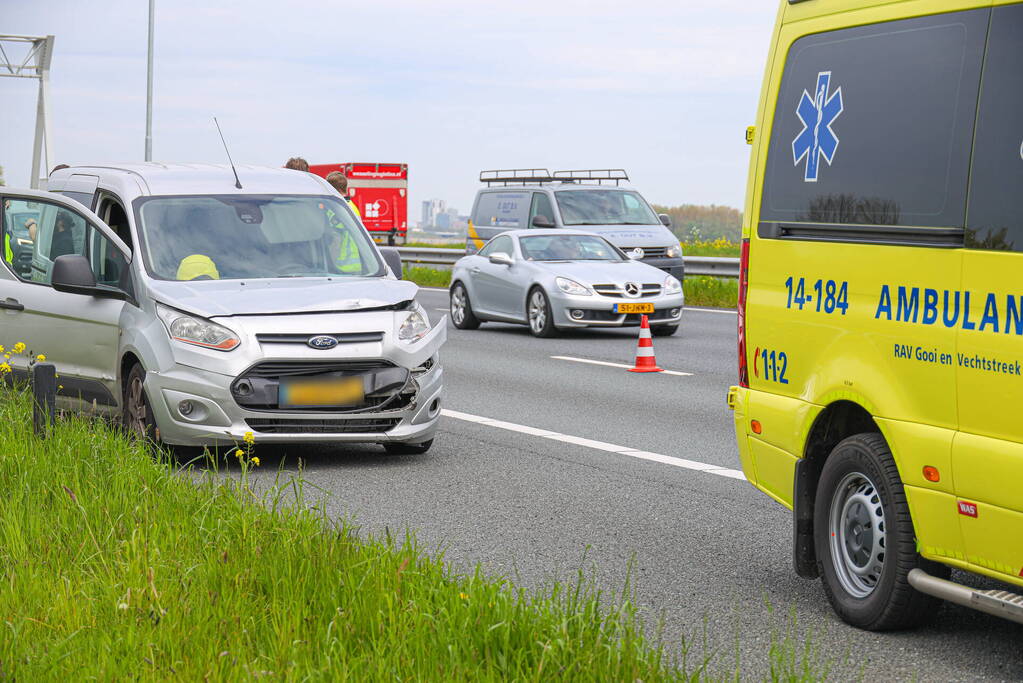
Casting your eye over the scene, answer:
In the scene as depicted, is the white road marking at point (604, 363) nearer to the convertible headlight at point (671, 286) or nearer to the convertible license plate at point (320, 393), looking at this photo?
the convertible headlight at point (671, 286)

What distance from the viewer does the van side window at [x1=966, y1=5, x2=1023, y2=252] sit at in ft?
14.9

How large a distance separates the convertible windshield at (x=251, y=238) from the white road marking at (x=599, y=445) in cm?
172

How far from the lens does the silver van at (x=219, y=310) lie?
855 cm

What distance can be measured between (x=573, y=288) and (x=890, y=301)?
13855 mm

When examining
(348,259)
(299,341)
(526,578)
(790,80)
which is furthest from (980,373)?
(348,259)

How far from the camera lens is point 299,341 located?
8602mm

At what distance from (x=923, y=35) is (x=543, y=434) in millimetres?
5820

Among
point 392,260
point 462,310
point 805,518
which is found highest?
point 392,260

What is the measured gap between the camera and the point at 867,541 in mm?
5320

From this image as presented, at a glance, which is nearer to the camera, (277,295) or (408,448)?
(277,295)

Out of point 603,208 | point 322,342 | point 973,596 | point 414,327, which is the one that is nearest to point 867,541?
point 973,596

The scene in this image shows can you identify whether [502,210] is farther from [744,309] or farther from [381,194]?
[381,194]

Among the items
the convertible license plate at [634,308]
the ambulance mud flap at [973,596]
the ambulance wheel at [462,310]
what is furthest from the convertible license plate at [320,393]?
the ambulance wheel at [462,310]

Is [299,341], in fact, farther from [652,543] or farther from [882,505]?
[882,505]
